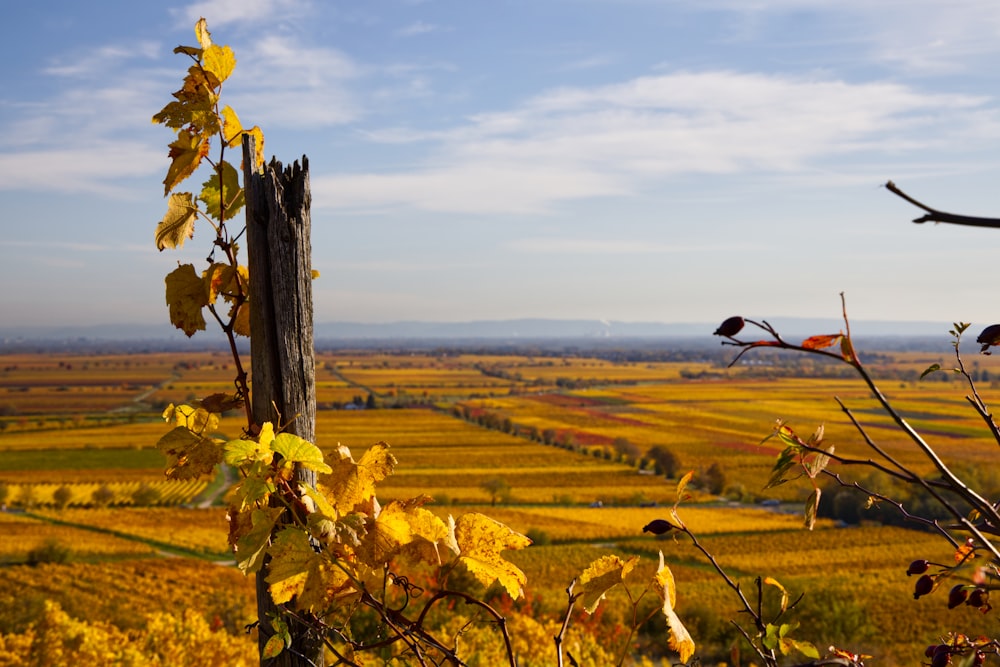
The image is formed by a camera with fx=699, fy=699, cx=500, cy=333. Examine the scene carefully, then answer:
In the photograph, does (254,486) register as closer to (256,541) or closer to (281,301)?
(256,541)

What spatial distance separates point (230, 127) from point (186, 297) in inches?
14.9

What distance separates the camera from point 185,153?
142 cm

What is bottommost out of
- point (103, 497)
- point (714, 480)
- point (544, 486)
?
point (544, 486)

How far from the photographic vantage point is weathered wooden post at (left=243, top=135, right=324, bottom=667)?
149cm

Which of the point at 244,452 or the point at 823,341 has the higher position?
the point at 823,341

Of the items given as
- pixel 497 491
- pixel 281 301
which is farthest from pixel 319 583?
pixel 497 491

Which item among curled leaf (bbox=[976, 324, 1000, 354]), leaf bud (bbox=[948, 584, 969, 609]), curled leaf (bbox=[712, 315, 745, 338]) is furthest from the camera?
leaf bud (bbox=[948, 584, 969, 609])

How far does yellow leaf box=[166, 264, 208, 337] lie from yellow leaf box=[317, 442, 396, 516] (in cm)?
50

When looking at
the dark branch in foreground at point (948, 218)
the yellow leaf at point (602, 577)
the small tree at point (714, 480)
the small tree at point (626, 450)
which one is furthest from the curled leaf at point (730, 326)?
the small tree at point (626, 450)

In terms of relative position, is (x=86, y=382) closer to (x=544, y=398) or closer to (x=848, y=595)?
(x=544, y=398)

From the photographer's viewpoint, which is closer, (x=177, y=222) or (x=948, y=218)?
(x=948, y=218)

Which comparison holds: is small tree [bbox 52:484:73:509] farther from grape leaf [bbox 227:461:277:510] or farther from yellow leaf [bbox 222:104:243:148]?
grape leaf [bbox 227:461:277:510]

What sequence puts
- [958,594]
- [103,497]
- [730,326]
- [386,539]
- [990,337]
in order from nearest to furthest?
[730,326] < [990,337] < [958,594] < [386,539] < [103,497]

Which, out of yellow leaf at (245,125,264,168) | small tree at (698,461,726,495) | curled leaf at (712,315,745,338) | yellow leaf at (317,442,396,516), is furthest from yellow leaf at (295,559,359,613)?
small tree at (698,461,726,495)
